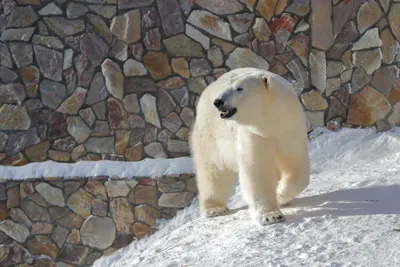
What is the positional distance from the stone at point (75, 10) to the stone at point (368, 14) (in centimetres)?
259

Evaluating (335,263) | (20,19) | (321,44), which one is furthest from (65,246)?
(335,263)

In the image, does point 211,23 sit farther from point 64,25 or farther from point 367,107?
point 367,107

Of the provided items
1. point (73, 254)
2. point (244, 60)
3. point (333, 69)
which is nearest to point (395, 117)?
point (333, 69)

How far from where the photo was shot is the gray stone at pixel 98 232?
5750 millimetres

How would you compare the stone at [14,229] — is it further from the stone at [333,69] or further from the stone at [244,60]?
the stone at [333,69]

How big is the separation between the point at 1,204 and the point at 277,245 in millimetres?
4070

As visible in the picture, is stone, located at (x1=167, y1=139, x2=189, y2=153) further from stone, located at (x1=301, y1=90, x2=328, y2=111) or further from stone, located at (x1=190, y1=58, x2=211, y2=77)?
stone, located at (x1=301, y1=90, x2=328, y2=111)

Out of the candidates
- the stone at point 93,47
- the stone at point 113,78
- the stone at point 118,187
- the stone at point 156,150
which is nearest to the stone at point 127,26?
the stone at point 93,47

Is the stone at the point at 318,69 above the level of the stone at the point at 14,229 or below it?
above

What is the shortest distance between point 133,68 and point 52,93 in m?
0.87

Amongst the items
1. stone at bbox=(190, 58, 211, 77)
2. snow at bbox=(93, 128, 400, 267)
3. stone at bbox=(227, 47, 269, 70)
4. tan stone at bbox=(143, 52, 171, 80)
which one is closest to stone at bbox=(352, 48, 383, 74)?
stone at bbox=(227, 47, 269, 70)

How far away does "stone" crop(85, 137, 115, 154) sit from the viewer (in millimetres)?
5750

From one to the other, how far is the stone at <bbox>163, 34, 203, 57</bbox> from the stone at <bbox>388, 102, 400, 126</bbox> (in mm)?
1860

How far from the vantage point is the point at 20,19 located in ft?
18.6
